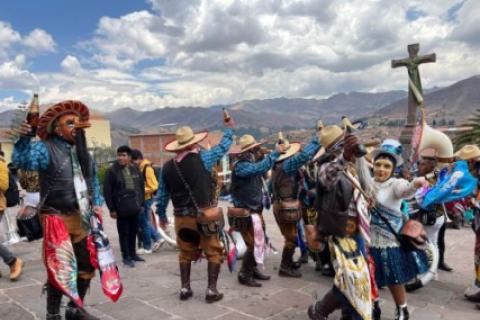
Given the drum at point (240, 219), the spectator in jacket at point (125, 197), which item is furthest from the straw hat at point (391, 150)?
the spectator in jacket at point (125, 197)

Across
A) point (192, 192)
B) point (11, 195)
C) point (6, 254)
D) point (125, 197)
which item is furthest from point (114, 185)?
point (192, 192)

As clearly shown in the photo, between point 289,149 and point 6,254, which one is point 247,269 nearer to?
point 289,149

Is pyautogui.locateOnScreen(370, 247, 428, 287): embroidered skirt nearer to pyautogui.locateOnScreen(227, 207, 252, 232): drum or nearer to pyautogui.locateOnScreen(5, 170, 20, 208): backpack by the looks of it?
pyautogui.locateOnScreen(227, 207, 252, 232): drum

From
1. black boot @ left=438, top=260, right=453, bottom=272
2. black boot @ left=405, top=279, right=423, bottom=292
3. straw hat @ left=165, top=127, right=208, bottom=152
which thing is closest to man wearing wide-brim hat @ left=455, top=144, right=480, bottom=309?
black boot @ left=405, top=279, right=423, bottom=292

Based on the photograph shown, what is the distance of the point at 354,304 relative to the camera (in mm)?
3373

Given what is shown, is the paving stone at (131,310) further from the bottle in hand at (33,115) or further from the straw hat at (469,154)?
the straw hat at (469,154)

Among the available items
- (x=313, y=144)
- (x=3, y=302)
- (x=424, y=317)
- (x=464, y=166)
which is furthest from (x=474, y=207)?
(x=3, y=302)

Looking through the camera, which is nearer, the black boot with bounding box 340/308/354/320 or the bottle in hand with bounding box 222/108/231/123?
the black boot with bounding box 340/308/354/320

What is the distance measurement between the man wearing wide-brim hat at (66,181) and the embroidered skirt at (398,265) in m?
2.72

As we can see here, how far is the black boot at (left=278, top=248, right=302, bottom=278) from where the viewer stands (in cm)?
567

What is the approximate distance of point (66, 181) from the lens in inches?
149

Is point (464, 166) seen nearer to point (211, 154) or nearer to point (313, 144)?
point (313, 144)

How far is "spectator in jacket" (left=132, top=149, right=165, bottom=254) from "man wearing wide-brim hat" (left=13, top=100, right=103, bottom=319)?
10.7 ft

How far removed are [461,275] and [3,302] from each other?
5.94m
